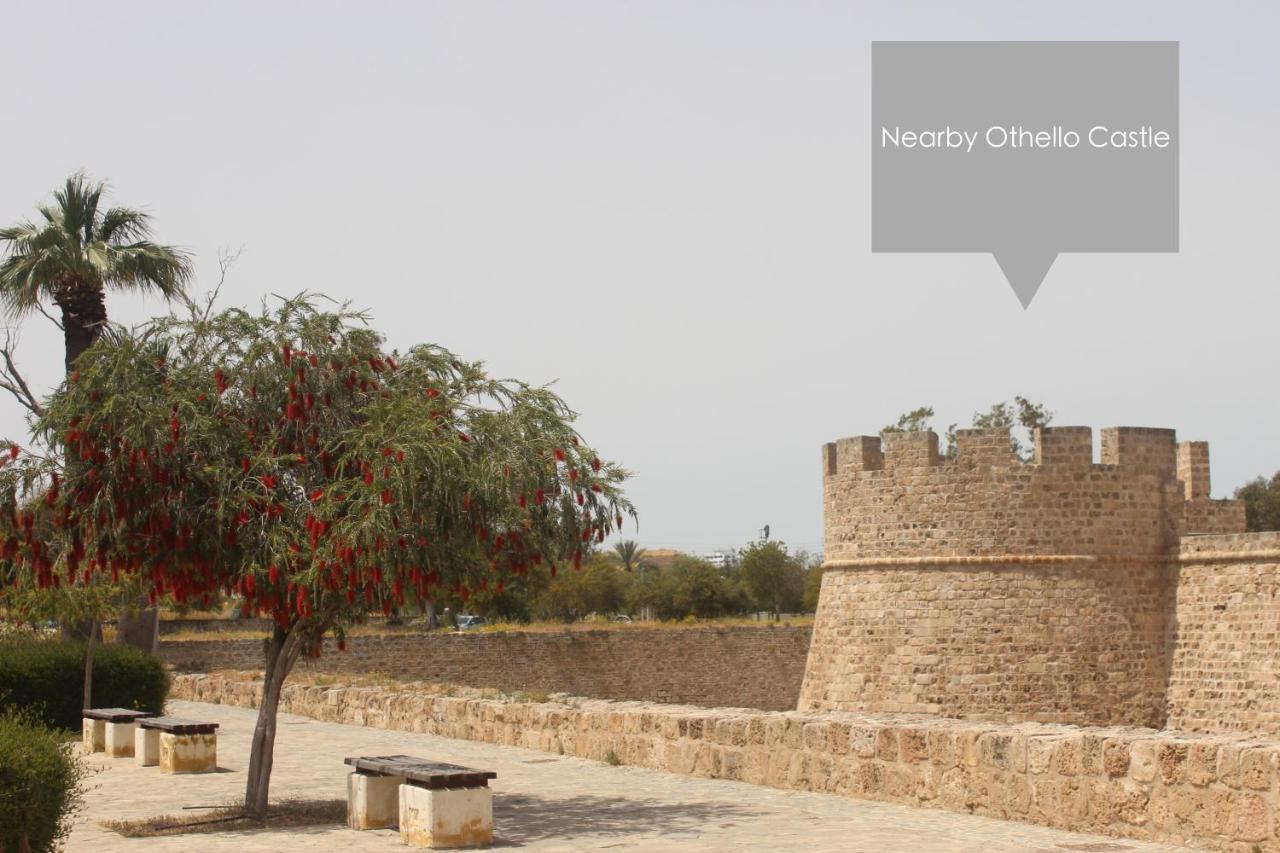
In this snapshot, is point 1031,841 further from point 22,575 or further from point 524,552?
point 22,575

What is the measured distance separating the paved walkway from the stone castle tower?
7.97 meters

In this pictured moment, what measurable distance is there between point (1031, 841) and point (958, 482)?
11.9 metres

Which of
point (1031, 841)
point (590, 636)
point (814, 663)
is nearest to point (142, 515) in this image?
point (1031, 841)

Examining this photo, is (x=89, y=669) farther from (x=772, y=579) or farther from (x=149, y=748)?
(x=772, y=579)

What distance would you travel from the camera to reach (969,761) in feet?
30.8

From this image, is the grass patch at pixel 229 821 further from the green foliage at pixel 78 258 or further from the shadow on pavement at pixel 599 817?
the green foliage at pixel 78 258

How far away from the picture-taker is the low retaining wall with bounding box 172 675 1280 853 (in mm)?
7949

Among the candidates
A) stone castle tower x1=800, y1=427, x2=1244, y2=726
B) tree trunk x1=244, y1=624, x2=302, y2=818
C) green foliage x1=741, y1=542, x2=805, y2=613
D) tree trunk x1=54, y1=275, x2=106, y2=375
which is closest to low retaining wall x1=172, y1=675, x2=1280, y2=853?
tree trunk x1=244, y1=624, x2=302, y2=818

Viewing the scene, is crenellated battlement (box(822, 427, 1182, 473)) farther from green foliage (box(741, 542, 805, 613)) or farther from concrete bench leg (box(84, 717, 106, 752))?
green foliage (box(741, 542, 805, 613))

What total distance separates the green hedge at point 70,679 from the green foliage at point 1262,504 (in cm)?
3544

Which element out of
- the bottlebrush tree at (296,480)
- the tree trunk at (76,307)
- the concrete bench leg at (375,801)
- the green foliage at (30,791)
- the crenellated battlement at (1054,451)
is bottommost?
the concrete bench leg at (375,801)

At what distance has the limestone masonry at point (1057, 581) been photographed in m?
19.5

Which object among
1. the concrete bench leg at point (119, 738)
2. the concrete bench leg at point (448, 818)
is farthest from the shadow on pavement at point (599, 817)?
the concrete bench leg at point (119, 738)

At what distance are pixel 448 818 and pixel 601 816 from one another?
148cm
